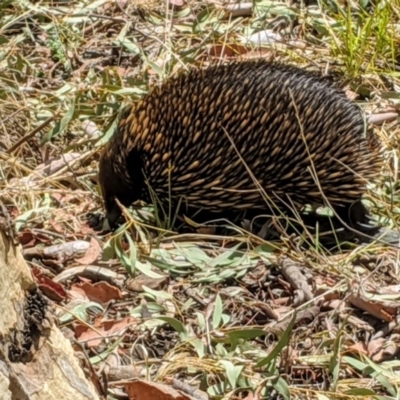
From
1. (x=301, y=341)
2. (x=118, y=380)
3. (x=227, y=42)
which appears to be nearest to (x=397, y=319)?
(x=301, y=341)

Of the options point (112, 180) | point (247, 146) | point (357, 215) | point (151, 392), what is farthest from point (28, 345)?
point (357, 215)

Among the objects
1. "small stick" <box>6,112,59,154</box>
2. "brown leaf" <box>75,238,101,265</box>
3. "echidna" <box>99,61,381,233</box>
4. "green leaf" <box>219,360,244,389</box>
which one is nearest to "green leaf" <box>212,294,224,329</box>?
"green leaf" <box>219,360,244,389</box>

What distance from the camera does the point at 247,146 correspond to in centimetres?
430

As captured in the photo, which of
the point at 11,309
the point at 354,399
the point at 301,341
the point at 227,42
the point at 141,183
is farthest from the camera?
the point at 227,42

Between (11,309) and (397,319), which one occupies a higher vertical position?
(11,309)

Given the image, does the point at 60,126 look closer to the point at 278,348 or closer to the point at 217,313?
the point at 217,313

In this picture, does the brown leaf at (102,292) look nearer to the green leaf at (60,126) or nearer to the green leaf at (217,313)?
the green leaf at (217,313)

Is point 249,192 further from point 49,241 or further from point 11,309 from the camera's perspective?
point 11,309

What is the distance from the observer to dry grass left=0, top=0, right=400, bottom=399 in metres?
3.13

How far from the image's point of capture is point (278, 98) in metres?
4.29

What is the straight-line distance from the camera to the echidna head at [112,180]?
429 centimetres

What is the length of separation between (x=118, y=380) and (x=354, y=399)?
0.71 metres

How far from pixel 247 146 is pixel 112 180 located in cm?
59

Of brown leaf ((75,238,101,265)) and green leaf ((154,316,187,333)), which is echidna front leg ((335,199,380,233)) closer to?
brown leaf ((75,238,101,265))
